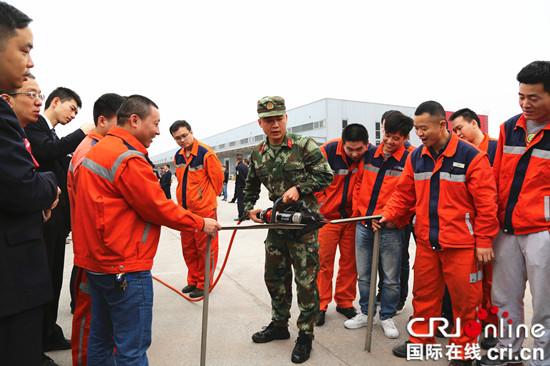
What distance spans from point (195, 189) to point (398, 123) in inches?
107

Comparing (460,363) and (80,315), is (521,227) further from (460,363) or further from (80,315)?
(80,315)

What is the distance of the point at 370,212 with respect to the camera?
129 inches

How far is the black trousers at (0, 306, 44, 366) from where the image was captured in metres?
1.30

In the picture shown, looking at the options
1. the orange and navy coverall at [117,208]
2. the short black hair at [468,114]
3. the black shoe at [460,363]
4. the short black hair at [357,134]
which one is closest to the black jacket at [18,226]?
the orange and navy coverall at [117,208]

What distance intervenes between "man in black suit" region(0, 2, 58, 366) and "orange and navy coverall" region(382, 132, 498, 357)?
102 inches

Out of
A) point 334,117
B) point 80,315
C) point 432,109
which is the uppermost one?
point 334,117

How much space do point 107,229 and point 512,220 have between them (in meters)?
2.80

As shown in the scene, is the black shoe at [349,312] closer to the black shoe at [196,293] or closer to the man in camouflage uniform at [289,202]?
the man in camouflage uniform at [289,202]

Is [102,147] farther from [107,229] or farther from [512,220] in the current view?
[512,220]

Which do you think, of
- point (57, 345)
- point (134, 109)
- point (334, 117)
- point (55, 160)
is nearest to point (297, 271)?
point (134, 109)

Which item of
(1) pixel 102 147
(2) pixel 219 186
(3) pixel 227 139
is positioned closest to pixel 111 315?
(1) pixel 102 147

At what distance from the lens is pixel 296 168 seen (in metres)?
2.75

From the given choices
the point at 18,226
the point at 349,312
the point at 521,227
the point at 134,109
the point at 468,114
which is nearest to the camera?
the point at 18,226

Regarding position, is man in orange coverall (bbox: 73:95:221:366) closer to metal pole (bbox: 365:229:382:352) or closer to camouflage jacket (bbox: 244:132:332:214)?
camouflage jacket (bbox: 244:132:332:214)
